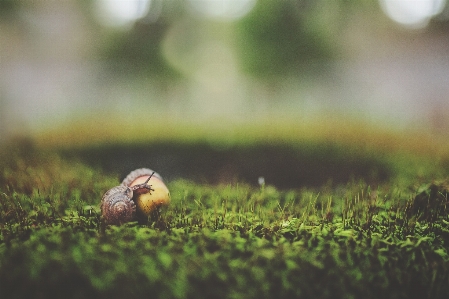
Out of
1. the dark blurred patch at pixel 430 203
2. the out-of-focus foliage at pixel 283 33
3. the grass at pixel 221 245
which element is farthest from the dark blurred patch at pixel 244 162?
the out-of-focus foliage at pixel 283 33

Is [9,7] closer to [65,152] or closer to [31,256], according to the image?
[65,152]

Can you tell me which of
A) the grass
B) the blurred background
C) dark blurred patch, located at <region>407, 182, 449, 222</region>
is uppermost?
the blurred background

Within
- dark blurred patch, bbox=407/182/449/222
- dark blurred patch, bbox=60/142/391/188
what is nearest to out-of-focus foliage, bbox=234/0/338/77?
dark blurred patch, bbox=60/142/391/188

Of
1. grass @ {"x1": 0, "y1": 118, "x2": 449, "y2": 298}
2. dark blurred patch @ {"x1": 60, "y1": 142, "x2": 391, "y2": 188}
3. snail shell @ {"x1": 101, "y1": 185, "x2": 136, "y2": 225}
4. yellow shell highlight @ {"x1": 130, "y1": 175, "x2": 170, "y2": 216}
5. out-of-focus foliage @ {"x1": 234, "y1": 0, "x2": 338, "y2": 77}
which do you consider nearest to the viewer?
grass @ {"x1": 0, "y1": 118, "x2": 449, "y2": 298}

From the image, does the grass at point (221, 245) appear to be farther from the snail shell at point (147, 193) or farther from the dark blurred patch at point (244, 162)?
the dark blurred patch at point (244, 162)

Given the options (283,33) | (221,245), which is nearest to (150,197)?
(221,245)

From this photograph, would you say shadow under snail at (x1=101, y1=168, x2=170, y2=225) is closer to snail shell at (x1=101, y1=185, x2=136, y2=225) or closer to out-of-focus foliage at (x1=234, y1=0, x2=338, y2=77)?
snail shell at (x1=101, y1=185, x2=136, y2=225)

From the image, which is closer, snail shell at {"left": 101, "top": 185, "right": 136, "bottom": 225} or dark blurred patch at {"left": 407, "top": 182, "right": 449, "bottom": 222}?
snail shell at {"left": 101, "top": 185, "right": 136, "bottom": 225}

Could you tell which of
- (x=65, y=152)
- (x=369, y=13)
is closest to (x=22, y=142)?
(x=65, y=152)
